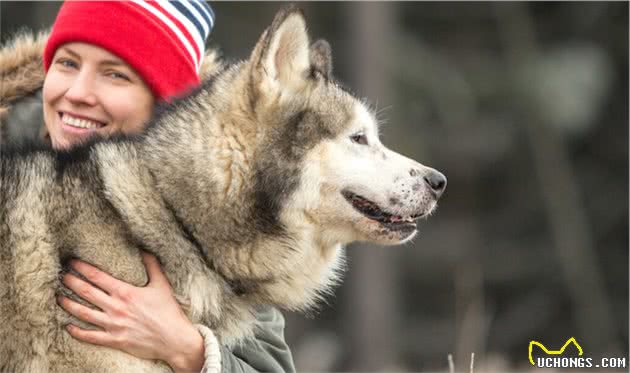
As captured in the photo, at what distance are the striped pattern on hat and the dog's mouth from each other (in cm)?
109

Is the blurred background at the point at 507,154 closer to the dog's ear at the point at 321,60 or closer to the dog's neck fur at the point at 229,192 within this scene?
the dog's ear at the point at 321,60

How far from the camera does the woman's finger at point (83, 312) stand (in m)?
3.28

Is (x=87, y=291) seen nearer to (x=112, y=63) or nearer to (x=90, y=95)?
(x=90, y=95)

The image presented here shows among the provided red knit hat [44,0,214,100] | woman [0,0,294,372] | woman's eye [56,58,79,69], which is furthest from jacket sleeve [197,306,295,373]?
woman's eye [56,58,79,69]

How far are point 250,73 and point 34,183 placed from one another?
866 mm

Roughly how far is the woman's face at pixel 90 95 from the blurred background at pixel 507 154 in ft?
27.6

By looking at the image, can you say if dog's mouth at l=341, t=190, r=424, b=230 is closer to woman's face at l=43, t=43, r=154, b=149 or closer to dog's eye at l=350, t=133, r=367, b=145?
dog's eye at l=350, t=133, r=367, b=145

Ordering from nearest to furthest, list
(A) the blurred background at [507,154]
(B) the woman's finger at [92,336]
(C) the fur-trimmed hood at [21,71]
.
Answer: (B) the woman's finger at [92,336] → (C) the fur-trimmed hood at [21,71] → (A) the blurred background at [507,154]

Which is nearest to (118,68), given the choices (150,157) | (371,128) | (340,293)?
(150,157)

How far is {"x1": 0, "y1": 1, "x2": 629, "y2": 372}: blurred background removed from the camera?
13031mm

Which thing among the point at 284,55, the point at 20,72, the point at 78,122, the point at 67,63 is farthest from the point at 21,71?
the point at 284,55

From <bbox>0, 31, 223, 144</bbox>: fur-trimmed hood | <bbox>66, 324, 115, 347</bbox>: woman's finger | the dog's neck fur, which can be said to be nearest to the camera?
<bbox>66, 324, 115, 347</bbox>: woman's finger

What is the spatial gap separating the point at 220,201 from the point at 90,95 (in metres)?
0.85

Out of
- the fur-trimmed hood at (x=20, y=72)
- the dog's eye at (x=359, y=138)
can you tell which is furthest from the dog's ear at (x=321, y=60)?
the fur-trimmed hood at (x=20, y=72)
